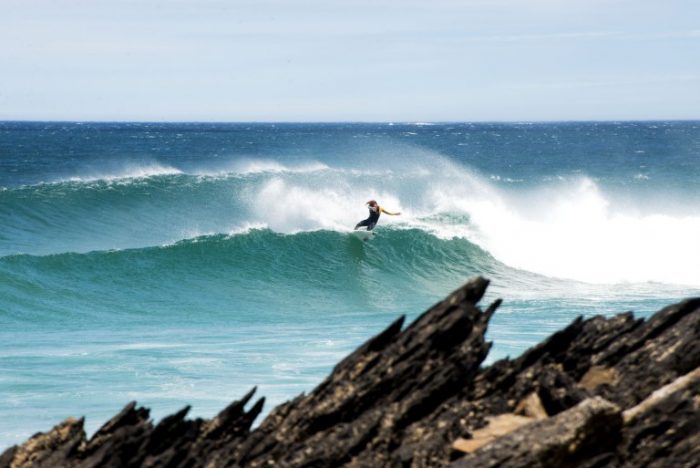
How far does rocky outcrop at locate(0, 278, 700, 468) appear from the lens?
5281mm

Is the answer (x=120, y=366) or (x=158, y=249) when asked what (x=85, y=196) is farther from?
(x=120, y=366)

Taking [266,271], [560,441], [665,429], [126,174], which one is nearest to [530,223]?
[266,271]

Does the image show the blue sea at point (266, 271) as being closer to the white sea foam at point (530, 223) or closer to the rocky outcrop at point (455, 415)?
the white sea foam at point (530, 223)

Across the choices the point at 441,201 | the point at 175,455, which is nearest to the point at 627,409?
the point at 175,455

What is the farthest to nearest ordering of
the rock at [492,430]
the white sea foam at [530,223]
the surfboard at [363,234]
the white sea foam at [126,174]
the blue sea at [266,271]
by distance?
Answer: the white sea foam at [126,174] < the surfboard at [363,234] < the white sea foam at [530,223] < the blue sea at [266,271] < the rock at [492,430]

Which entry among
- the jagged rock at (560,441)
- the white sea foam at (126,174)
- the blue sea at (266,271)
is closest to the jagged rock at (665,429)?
the jagged rock at (560,441)

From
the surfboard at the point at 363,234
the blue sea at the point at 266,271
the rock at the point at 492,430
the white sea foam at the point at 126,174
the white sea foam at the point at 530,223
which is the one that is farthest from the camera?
the white sea foam at the point at 126,174

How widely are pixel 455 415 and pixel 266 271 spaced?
17.9m

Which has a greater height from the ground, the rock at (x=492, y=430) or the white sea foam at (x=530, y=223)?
the white sea foam at (x=530, y=223)

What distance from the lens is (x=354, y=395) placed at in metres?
5.63

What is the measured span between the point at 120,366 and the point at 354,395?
8.21m

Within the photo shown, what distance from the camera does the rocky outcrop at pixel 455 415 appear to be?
208 inches

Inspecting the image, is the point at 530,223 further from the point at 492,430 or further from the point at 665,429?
the point at 492,430

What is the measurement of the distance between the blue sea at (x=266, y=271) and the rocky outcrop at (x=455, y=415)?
195 inches
